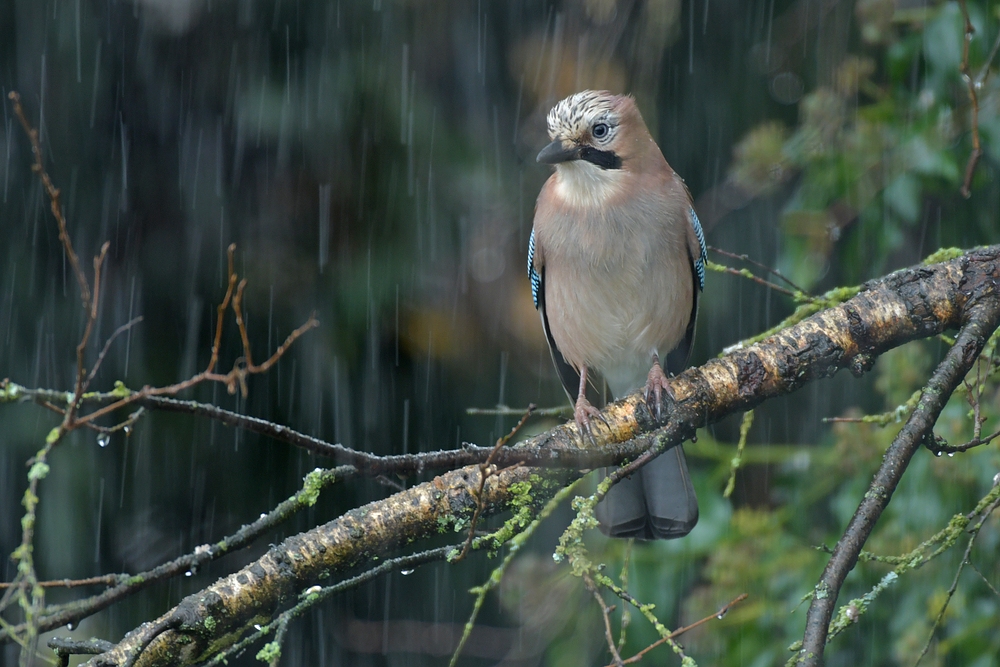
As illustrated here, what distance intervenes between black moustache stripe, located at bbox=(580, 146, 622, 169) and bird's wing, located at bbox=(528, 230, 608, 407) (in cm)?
37

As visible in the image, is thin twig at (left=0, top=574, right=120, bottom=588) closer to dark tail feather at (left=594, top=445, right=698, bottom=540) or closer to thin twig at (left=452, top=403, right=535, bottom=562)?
thin twig at (left=452, top=403, right=535, bottom=562)

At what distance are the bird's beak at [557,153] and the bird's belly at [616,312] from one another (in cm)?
39

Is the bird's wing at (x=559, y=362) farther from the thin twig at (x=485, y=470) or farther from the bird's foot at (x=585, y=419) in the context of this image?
the thin twig at (x=485, y=470)

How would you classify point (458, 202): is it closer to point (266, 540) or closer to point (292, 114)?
point (292, 114)

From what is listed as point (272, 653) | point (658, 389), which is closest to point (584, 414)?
point (658, 389)

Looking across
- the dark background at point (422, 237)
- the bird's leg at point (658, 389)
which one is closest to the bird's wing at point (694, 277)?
the dark background at point (422, 237)

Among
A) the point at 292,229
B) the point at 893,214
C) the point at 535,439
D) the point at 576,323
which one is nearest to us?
the point at 535,439

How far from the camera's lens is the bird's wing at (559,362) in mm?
3713

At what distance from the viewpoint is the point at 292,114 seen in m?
3.89

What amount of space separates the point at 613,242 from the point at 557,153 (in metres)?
0.36

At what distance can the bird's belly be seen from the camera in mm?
3373

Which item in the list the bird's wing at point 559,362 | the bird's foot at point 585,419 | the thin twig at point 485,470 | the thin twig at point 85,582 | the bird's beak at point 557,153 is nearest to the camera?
the thin twig at point 485,470

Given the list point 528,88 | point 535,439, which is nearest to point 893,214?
point 535,439

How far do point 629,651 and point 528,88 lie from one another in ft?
8.35
